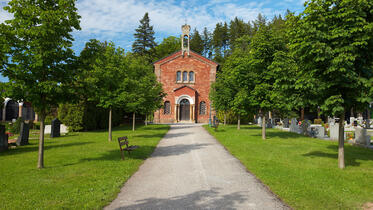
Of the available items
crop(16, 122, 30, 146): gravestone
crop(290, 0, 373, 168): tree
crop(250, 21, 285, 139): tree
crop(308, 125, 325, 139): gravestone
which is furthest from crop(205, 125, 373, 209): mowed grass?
crop(16, 122, 30, 146): gravestone

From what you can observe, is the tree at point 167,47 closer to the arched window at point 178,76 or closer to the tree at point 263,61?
the arched window at point 178,76

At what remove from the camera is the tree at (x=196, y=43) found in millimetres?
68881

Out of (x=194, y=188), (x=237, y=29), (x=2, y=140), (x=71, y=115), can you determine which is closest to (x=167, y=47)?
(x=237, y=29)

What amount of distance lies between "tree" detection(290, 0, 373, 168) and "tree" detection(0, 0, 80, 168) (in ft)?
24.6

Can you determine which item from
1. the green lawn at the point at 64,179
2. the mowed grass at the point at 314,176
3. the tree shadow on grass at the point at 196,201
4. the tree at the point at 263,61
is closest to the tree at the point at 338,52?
the mowed grass at the point at 314,176

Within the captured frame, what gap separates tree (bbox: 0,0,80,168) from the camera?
23.3 feet

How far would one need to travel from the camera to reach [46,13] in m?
7.33

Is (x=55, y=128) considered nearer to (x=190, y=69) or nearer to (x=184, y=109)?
(x=184, y=109)

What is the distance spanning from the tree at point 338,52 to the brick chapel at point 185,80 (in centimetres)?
3023

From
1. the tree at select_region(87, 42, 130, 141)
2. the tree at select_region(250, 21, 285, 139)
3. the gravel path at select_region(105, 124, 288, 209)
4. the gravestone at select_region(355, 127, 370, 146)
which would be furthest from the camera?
the tree at select_region(250, 21, 285, 139)

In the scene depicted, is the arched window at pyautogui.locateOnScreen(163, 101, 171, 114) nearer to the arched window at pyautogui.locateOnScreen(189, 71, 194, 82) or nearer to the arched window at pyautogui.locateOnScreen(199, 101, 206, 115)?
the arched window at pyautogui.locateOnScreen(199, 101, 206, 115)

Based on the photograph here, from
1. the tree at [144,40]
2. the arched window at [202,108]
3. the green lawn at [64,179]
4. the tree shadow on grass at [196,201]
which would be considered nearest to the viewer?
the tree shadow on grass at [196,201]

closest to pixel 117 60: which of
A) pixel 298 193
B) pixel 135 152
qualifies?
pixel 135 152

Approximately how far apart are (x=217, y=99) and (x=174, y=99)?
12756 mm
